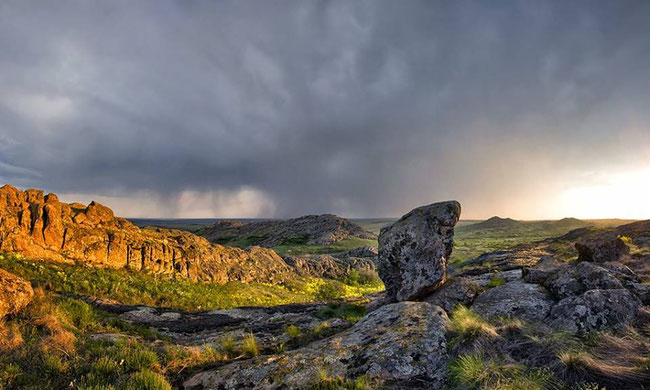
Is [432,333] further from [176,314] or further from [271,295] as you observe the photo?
[271,295]

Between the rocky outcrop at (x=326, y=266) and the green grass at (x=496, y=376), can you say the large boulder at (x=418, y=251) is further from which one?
the rocky outcrop at (x=326, y=266)

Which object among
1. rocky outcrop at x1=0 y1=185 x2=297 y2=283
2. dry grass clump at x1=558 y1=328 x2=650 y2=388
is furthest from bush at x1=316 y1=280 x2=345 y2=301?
dry grass clump at x1=558 y1=328 x2=650 y2=388

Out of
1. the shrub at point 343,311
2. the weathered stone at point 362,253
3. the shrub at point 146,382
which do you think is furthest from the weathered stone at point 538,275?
the weathered stone at point 362,253

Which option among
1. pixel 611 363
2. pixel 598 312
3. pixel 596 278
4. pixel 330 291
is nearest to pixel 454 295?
pixel 596 278

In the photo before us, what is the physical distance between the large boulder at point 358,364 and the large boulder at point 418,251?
6.57 meters

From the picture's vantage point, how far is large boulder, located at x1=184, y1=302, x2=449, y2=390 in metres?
5.86

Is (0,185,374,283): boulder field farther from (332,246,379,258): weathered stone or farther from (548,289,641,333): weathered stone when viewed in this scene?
(332,246,379,258): weathered stone

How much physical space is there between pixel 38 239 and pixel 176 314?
11.3 meters

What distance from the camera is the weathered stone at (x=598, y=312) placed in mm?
6730

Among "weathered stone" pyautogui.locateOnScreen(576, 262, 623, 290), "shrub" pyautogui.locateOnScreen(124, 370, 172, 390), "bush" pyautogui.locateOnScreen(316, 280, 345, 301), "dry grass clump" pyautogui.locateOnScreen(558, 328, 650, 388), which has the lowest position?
"bush" pyautogui.locateOnScreen(316, 280, 345, 301)

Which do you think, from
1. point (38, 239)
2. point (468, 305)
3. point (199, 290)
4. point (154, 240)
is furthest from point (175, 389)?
point (154, 240)

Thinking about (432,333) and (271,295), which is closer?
(432,333)

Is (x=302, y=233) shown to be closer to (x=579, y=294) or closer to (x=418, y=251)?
(x=418, y=251)

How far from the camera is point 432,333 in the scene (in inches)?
283
